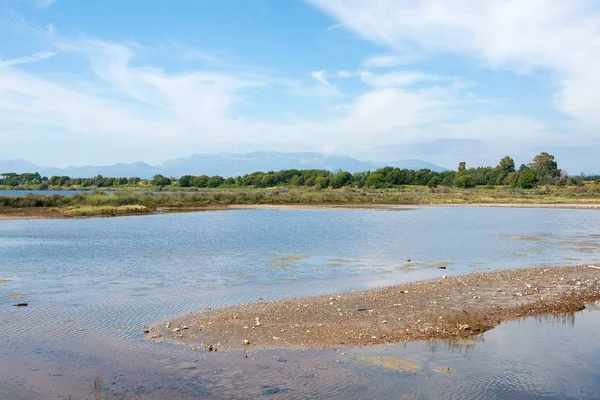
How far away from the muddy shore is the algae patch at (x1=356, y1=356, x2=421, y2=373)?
0.90 m

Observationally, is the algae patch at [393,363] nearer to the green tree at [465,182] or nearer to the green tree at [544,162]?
the green tree at [465,182]

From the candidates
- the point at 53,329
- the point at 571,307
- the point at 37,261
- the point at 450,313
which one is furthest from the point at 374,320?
the point at 37,261

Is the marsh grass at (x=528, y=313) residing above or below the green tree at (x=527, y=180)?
below

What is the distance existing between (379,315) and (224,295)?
5.32m

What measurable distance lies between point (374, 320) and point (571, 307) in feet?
17.9

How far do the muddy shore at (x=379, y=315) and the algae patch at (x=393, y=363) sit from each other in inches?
35.6

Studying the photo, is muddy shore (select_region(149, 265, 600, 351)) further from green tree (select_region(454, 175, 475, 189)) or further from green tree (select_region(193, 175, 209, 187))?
green tree (select_region(193, 175, 209, 187))

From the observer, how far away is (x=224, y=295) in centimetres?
1717

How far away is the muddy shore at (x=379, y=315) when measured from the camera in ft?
39.7

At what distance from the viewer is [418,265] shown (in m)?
23.6

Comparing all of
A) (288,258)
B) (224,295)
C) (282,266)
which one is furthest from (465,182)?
(224,295)

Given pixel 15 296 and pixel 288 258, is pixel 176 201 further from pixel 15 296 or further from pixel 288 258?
pixel 15 296

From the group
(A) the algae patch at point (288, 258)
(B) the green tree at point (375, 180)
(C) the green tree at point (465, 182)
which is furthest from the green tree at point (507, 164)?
(A) the algae patch at point (288, 258)

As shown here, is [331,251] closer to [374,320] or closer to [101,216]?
[374,320]
